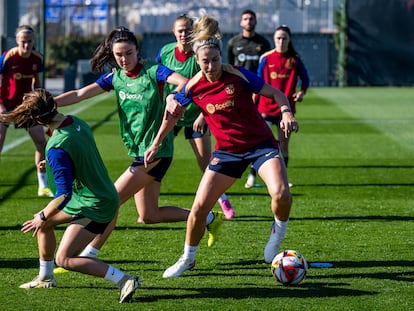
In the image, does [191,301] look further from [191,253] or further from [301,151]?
[301,151]

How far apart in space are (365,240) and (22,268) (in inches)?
129

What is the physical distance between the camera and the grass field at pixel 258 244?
749cm

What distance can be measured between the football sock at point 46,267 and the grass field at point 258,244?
16 centimetres

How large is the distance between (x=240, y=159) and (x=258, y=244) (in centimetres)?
168

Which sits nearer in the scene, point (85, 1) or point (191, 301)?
point (191, 301)

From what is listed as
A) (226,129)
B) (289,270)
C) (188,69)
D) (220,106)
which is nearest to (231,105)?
(220,106)

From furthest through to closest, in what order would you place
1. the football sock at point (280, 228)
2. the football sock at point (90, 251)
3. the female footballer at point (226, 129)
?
the football sock at point (280, 228), the football sock at point (90, 251), the female footballer at point (226, 129)

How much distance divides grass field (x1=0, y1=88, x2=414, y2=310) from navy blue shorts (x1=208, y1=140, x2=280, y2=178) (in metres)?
0.85

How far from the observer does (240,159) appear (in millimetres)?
8203

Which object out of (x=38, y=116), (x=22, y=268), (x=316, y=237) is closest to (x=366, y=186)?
(x=316, y=237)

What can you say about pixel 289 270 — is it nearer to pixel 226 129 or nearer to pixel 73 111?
pixel 226 129

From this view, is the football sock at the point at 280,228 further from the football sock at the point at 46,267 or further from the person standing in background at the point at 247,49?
the person standing in background at the point at 247,49

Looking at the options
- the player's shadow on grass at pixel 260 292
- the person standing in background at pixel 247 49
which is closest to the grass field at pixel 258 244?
the player's shadow on grass at pixel 260 292

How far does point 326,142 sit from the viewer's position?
20.4 m
